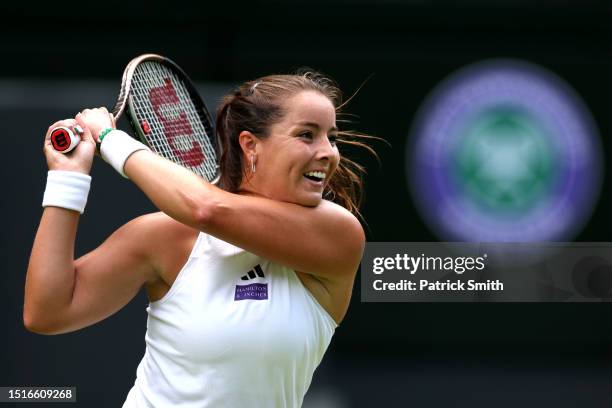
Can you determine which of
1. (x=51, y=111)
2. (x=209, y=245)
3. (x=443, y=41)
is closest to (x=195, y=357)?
(x=209, y=245)

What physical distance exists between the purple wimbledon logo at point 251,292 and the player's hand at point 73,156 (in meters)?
0.40

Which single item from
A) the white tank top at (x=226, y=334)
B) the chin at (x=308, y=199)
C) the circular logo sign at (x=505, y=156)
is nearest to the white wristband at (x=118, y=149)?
the white tank top at (x=226, y=334)

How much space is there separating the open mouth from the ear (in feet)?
0.47

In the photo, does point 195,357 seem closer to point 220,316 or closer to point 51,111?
point 220,316

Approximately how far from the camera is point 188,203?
196 cm

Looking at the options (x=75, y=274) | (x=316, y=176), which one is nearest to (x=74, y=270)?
(x=75, y=274)

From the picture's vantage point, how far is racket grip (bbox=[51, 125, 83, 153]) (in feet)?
6.61

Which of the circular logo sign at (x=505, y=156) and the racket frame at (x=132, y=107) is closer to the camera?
the racket frame at (x=132, y=107)

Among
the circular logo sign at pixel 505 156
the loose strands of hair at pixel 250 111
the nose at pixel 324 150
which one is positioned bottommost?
the nose at pixel 324 150

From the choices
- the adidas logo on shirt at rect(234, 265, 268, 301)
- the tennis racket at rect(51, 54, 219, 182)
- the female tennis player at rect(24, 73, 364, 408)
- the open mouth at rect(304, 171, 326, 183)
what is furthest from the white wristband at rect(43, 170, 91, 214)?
the open mouth at rect(304, 171, 326, 183)

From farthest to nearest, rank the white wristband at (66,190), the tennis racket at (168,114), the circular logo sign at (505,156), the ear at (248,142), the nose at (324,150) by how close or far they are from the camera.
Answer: the circular logo sign at (505,156) → the tennis racket at (168,114) → the ear at (248,142) → the nose at (324,150) → the white wristband at (66,190)

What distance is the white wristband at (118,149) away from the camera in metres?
2.00

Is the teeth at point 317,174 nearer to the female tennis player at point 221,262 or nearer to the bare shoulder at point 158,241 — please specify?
the female tennis player at point 221,262

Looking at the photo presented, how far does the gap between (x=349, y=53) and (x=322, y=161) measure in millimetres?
2796
